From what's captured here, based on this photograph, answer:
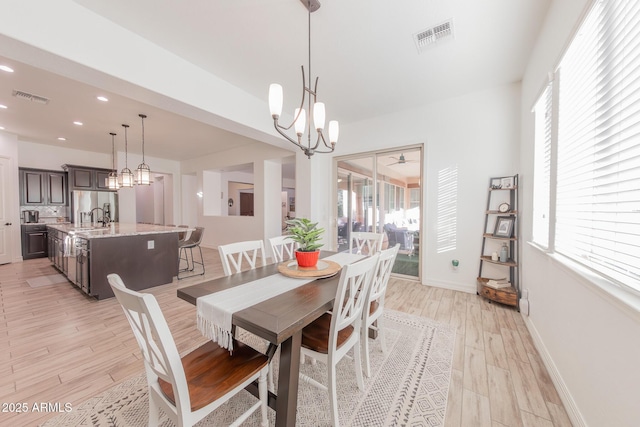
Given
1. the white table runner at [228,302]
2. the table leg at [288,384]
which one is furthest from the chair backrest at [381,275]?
the table leg at [288,384]

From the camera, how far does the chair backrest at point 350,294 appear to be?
48.1 inches

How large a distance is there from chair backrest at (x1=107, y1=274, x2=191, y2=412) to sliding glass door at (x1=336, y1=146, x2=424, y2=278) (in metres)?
3.58

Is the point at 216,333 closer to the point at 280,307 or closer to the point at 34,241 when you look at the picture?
the point at 280,307

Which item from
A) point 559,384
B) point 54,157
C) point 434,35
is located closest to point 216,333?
point 559,384

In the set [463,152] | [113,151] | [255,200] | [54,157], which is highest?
[113,151]

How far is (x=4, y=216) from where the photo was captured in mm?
4887

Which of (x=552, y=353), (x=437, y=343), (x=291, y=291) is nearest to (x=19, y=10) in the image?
(x=291, y=291)

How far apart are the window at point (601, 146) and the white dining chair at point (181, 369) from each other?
179 centimetres

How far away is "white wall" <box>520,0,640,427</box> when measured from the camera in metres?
0.97

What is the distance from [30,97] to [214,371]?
4779mm

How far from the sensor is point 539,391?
1594 mm

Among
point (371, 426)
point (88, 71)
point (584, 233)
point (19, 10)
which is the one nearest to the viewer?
point (371, 426)

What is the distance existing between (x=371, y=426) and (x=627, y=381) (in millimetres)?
1172

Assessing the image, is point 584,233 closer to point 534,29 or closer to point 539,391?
point 539,391
